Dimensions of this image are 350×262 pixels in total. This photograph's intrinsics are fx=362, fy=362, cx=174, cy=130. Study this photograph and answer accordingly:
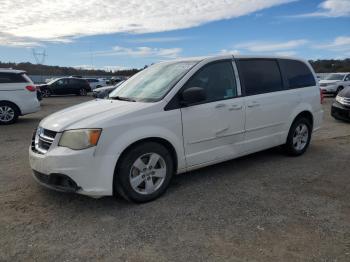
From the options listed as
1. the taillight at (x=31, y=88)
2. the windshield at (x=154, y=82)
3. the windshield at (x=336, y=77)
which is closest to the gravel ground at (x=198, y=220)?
the windshield at (x=154, y=82)

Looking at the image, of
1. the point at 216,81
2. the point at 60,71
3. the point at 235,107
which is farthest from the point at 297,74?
the point at 60,71

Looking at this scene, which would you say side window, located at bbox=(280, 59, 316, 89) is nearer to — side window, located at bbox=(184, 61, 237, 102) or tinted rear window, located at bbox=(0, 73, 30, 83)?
side window, located at bbox=(184, 61, 237, 102)

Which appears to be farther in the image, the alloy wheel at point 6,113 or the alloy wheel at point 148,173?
the alloy wheel at point 6,113

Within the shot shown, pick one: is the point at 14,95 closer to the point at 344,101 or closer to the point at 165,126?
the point at 165,126

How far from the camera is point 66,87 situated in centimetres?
2727

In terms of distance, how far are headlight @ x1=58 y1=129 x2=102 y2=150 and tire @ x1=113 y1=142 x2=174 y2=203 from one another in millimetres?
395

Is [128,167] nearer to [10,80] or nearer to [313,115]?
[313,115]

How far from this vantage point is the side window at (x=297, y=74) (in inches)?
242

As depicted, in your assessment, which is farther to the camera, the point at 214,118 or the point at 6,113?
the point at 6,113

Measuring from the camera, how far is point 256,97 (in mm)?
5426

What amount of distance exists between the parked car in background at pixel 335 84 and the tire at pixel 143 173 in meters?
21.1

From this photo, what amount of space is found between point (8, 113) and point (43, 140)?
7.80 meters

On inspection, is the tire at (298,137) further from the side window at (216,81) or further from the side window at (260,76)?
the side window at (216,81)

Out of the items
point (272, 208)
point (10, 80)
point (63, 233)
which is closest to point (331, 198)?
point (272, 208)
